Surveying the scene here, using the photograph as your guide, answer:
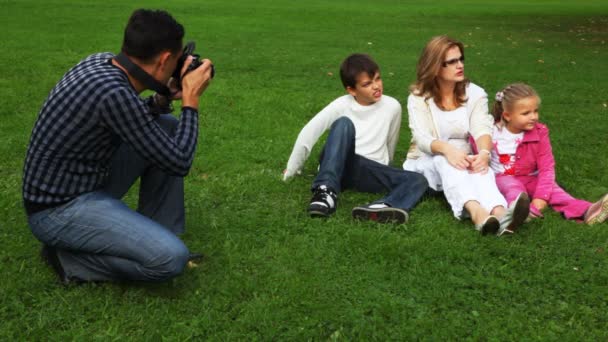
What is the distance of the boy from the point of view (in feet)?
14.4

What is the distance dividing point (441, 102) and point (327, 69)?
5.65 metres

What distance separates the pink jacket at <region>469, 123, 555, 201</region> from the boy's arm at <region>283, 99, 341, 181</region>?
1.09 m

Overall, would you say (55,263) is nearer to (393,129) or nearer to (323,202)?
(323,202)

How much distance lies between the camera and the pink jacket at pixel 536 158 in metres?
4.61

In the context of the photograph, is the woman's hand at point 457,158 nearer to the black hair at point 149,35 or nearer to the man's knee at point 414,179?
the man's knee at point 414,179

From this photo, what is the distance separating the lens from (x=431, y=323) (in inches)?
120

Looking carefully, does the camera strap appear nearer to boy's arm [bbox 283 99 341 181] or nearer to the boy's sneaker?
the boy's sneaker

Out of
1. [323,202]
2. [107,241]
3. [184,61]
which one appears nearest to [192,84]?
[184,61]

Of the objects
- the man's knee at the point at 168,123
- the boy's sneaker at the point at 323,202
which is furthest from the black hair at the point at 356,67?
the man's knee at the point at 168,123

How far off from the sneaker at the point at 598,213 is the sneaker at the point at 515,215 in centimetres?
57

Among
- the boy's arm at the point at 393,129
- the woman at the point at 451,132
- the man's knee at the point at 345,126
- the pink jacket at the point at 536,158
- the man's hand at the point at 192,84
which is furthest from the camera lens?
the boy's arm at the point at 393,129

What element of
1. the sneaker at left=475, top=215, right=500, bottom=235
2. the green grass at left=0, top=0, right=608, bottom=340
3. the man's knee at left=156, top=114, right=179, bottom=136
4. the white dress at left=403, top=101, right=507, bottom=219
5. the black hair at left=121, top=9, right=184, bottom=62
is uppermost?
the black hair at left=121, top=9, right=184, bottom=62

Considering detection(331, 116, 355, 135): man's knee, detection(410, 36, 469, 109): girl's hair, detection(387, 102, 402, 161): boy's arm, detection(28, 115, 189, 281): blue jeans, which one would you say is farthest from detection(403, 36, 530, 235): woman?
detection(28, 115, 189, 281): blue jeans

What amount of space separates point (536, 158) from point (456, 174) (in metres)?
0.76
